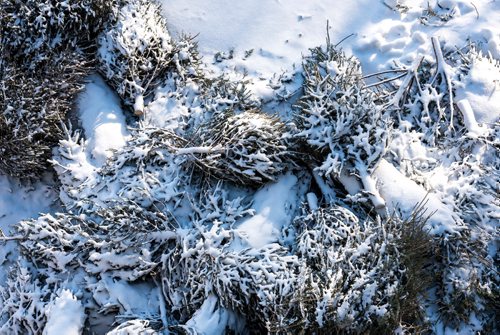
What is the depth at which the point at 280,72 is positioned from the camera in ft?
14.3

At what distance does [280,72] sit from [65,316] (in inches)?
93.9

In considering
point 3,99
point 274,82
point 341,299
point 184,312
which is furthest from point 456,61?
point 3,99

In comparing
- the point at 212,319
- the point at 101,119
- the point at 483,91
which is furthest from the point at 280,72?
the point at 212,319

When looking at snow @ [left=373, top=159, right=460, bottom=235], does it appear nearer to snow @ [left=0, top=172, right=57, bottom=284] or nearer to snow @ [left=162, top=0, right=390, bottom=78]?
snow @ [left=162, top=0, right=390, bottom=78]

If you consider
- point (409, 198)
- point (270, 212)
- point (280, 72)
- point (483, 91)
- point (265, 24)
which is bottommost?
point (270, 212)

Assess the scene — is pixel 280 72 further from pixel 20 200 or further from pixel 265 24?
pixel 20 200

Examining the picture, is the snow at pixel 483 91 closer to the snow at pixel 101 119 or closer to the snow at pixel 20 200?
the snow at pixel 101 119

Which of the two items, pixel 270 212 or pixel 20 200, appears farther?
pixel 20 200

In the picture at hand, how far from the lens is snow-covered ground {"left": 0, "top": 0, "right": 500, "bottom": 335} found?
11.5ft

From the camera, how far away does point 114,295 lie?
348 centimetres

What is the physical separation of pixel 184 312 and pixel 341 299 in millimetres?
997

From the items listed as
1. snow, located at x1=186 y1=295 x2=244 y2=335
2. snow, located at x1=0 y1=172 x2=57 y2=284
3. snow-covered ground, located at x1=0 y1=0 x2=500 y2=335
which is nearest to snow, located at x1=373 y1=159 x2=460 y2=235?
snow-covered ground, located at x1=0 y1=0 x2=500 y2=335

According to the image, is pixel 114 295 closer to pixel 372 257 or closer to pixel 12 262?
pixel 12 262

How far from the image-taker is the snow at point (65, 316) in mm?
3299
